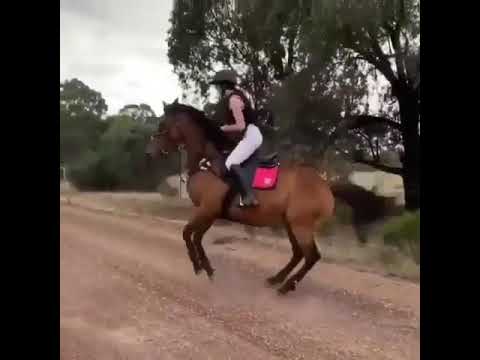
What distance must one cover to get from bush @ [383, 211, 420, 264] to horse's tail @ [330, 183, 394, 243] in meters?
0.07

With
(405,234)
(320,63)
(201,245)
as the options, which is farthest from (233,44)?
(405,234)

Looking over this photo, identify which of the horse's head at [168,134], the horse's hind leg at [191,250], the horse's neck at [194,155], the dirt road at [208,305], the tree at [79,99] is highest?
the tree at [79,99]

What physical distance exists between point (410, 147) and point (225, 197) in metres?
0.81

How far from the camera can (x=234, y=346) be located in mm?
1585

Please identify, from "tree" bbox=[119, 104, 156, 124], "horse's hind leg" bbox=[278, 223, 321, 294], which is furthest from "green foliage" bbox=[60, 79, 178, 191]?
"horse's hind leg" bbox=[278, 223, 321, 294]

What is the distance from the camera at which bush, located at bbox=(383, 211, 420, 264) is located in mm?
1823

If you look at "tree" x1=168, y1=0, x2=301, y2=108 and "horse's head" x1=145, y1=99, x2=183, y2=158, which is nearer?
"horse's head" x1=145, y1=99, x2=183, y2=158

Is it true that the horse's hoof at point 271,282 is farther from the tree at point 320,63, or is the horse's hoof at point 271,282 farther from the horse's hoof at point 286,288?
the tree at point 320,63

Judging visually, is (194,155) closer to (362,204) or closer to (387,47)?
(362,204)

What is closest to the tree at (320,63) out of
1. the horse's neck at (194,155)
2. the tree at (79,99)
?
the horse's neck at (194,155)

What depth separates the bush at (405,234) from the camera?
71.8 inches

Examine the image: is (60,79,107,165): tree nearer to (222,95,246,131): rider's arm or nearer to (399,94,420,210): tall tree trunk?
(222,95,246,131): rider's arm

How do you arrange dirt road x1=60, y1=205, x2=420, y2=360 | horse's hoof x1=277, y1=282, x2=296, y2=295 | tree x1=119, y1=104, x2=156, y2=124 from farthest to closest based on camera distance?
1. tree x1=119, y1=104, x2=156, y2=124
2. horse's hoof x1=277, y1=282, x2=296, y2=295
3. dirt road x1=60, y1=205, x2=420, y2=360
